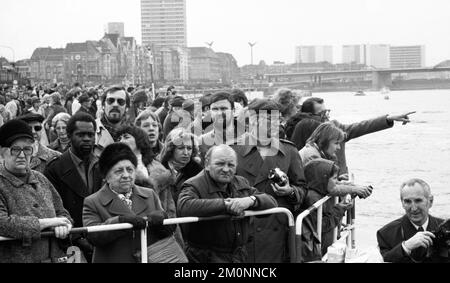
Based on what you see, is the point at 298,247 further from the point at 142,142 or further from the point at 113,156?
the point at 142,142

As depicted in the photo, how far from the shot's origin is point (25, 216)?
4.45 m

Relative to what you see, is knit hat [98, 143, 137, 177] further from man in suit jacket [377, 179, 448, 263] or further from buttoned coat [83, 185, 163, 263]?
man in suit jacket [377, 179, 448, 263]

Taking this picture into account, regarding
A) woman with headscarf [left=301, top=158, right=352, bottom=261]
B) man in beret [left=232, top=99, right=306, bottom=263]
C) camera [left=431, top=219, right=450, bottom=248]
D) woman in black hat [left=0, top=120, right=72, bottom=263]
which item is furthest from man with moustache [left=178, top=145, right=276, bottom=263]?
camera [left=431, top=219, right=450, bottom=248]

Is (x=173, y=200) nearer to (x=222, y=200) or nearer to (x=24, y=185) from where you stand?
(x=222, y=200)

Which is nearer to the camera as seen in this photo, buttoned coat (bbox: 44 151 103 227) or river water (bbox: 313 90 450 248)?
buttoned coat (bbox: 44 151 103 227)

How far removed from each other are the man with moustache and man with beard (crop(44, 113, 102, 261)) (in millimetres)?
997

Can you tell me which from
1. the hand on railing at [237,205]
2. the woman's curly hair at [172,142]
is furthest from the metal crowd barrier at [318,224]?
the woman's curly hair at [172,142]

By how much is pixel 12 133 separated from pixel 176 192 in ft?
5.32

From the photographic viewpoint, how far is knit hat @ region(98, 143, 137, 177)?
4902 millimetres

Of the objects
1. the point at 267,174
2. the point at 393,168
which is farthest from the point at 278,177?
the point at 393,168

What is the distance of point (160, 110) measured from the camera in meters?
11.8

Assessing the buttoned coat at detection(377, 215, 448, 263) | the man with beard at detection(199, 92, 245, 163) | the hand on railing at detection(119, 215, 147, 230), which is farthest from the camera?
the man with beard at detection(199, 92, 245, 163)

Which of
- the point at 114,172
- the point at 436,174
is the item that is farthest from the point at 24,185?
the point at 436,174
